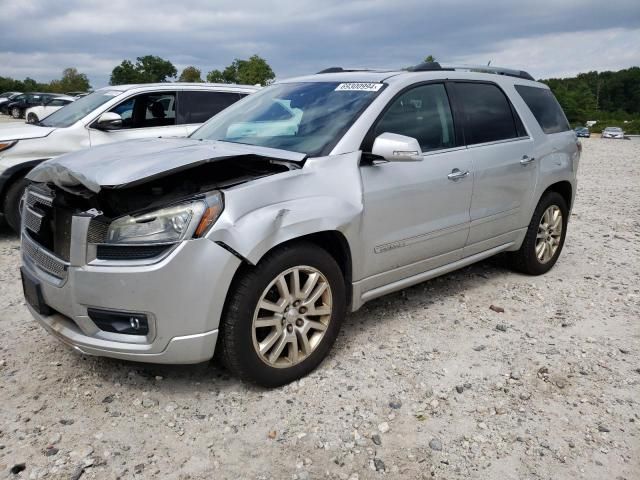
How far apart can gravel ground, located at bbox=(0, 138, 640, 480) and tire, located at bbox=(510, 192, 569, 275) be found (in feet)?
2.30

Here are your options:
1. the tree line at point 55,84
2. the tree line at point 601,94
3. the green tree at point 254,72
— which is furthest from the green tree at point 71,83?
the tree line at point 601,94

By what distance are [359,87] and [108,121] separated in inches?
151

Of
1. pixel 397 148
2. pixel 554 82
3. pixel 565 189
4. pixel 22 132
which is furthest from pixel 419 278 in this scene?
pixel 554 82

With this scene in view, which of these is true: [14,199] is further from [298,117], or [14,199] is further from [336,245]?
[336,245]

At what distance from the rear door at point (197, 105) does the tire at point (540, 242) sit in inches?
162

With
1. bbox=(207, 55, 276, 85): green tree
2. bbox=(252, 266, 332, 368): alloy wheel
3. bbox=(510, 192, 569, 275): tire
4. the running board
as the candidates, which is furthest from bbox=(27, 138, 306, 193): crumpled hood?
bbox=(207, 55, 276, 85): green tree

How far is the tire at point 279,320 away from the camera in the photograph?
268cm

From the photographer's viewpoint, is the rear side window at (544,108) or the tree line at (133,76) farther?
the tree line at (133,76)

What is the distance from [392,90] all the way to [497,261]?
246cm

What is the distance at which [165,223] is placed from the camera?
8.40 feet

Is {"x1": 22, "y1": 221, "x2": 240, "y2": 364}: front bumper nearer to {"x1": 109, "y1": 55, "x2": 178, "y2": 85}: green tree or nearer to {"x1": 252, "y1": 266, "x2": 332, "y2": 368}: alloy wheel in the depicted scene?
{"x1": 252, "y1": 266, "x2": 332, "y2": 368}: alloy wheel

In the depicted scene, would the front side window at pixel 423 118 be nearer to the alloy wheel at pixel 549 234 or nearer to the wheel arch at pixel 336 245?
the wheel arch at pixel 336 245

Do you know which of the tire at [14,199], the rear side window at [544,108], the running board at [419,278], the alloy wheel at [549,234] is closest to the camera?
the running board at [419,278]

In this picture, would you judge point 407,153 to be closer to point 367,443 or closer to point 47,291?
point 367,443
